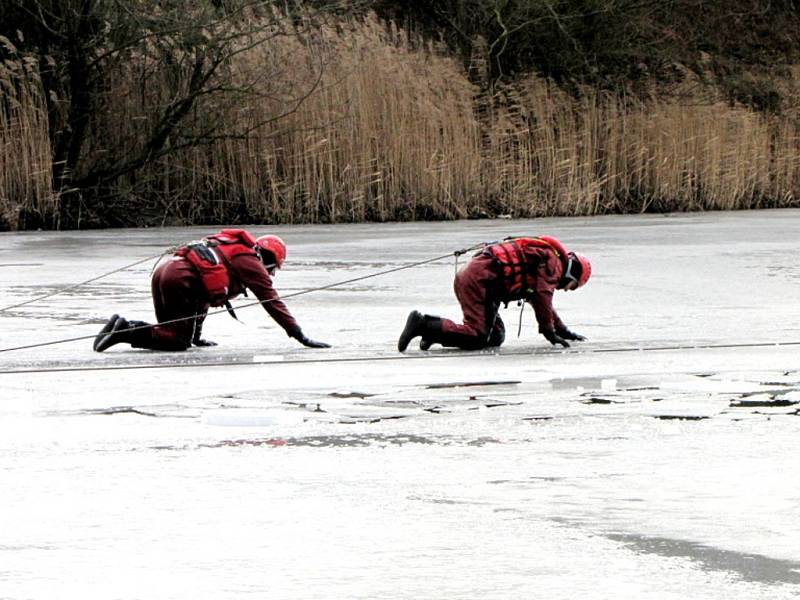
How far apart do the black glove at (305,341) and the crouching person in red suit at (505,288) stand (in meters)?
0.43

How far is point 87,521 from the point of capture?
5.71 m

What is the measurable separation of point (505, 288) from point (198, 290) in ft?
5.71

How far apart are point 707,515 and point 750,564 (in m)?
0.64

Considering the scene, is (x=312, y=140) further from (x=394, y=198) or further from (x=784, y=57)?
(x=784, y=57)

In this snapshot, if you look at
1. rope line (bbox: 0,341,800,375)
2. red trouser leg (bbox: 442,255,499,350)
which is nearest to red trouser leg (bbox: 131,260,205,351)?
rope line (bbox: 0,341,800,375)

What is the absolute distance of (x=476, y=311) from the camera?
34.3ft

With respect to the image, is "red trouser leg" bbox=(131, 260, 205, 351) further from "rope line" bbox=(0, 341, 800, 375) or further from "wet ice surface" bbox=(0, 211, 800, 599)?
"rope line" bbox=(0, 341, 800, 375)

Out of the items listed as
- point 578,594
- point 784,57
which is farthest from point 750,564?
point 784,57

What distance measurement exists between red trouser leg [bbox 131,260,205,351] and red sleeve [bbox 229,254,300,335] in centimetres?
27

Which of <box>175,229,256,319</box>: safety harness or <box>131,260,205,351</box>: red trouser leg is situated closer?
<box>175,229,256,319</box>: safety harness

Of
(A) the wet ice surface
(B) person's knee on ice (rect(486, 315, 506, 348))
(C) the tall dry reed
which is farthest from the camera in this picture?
(C) the tall dry reed

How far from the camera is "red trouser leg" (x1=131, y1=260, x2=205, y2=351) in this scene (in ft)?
34.0

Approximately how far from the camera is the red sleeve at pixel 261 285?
401 inches

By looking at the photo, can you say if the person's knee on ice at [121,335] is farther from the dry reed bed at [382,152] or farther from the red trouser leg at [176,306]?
the dry reed bed at [382,152]
